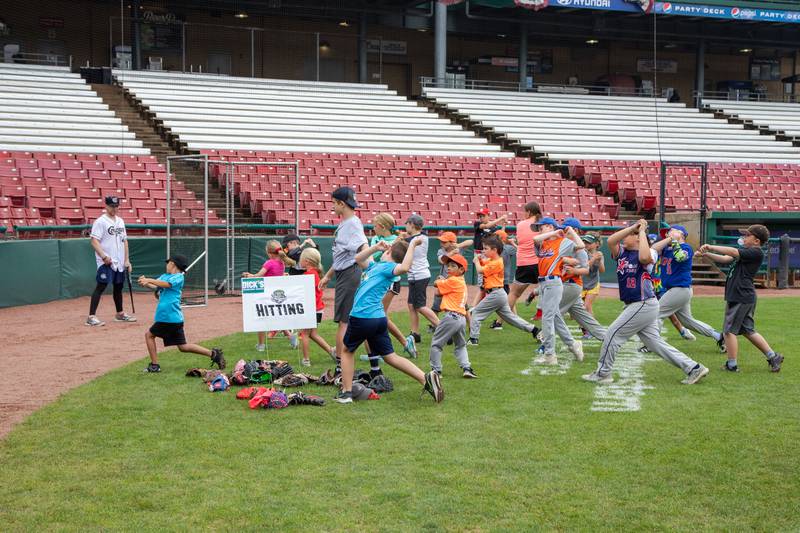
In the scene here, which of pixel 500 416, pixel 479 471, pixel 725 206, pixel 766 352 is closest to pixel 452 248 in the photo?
pixel 500 416

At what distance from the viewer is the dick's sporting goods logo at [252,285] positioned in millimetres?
9117

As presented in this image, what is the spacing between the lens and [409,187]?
77.7 ft

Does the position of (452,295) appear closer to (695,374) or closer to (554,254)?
(554,254)

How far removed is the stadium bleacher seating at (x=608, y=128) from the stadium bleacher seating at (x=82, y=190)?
13.8 m

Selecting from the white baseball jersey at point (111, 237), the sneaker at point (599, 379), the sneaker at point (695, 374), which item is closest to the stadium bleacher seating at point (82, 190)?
the white baseball jersey at point (111, 237)

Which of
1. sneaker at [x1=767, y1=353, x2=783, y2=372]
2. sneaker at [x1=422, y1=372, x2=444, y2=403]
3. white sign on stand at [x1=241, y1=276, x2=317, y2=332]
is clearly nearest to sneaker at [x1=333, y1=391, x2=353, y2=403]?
sneaker at [x1=422, y1=372, x2=444, y2=403]

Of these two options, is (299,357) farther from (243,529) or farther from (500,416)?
(243,529)

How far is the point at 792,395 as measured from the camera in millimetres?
8461

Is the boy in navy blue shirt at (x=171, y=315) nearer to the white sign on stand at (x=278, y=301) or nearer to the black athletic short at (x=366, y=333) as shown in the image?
the white sign on stand at (x=278, y=301)

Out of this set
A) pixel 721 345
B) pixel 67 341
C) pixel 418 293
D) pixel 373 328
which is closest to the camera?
pixel 373 328

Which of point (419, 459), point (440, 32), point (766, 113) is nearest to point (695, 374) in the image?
point (419, 459)

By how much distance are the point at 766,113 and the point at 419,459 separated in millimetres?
36057

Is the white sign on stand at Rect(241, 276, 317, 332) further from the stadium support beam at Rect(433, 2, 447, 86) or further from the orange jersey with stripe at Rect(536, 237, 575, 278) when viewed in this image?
the stadium support beam at Rect(433, 2, 447, 86)

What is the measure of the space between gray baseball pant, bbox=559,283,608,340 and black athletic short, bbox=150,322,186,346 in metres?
4.60
